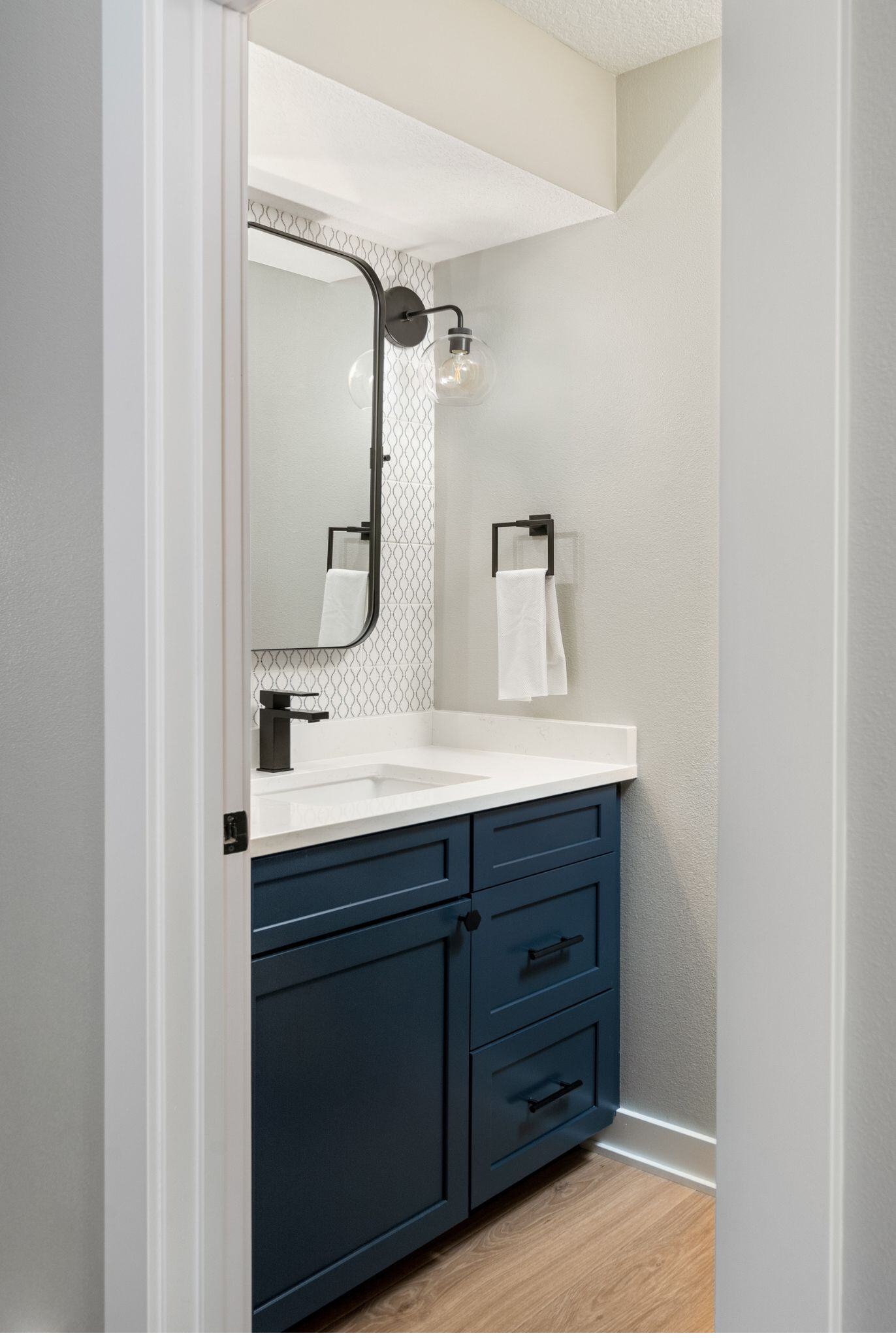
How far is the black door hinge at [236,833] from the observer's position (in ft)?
4.11

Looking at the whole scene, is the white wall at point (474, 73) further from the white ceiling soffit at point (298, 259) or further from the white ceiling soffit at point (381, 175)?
the white ceiling soffit at point (298, 259)

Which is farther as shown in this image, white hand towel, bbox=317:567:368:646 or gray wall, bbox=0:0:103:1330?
white hand towel, bbox=317:567:368:646

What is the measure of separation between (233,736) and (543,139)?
62.3 inches

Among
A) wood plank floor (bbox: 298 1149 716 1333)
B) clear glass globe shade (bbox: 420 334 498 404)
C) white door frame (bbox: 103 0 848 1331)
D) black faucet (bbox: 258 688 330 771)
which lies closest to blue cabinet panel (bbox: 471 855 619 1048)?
wood plank floor (bbox: 298 1149 716 1333)

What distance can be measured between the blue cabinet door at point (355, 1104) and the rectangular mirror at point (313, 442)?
809 mm

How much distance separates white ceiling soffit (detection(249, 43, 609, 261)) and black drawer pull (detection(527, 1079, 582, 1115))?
1935 mm

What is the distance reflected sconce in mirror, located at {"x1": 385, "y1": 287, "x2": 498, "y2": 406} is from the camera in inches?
96.9

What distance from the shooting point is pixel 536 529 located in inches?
99.5

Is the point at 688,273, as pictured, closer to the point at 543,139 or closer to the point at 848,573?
the point at 543,139

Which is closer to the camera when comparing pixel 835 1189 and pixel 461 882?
pixel 835 1189

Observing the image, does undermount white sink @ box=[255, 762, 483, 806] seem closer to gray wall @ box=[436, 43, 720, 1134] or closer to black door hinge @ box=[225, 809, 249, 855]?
gray wall @ box=[436, 43, 720, 1134]

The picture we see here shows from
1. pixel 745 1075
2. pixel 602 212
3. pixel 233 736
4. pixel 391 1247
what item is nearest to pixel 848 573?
pixel 745 1075

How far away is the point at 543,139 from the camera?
218 cm

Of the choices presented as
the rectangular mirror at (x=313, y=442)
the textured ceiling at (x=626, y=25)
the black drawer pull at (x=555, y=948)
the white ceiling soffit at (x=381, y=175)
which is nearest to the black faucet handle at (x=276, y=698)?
the rectangular mirror at (x=313, y=442)
